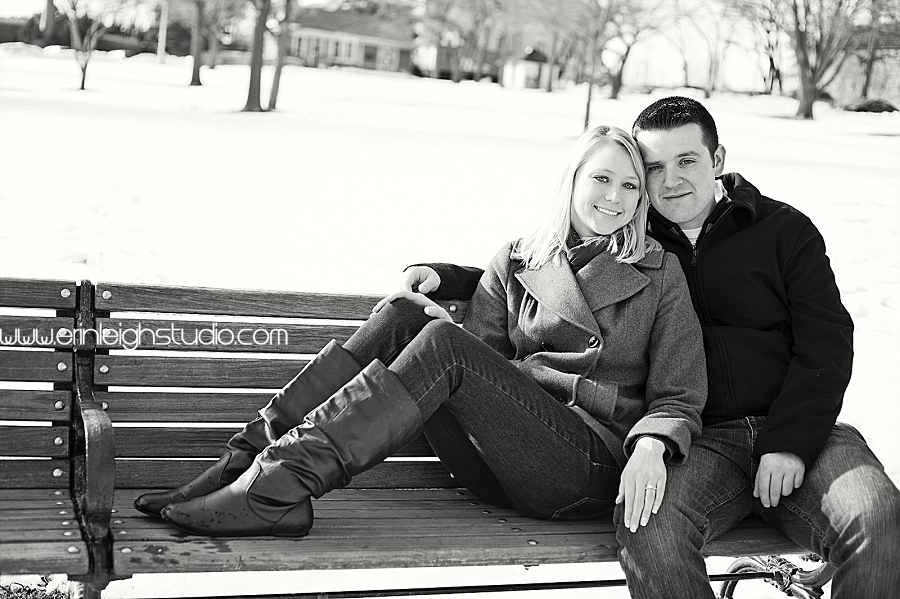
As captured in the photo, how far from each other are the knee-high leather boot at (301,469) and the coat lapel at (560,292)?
2.28ft

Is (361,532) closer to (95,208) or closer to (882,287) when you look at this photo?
(882,287)

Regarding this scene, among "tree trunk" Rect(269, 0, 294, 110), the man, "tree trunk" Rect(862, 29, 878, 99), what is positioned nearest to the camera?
the man

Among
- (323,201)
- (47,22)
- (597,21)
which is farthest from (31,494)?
(47,22)

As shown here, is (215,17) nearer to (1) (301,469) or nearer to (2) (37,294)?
(2) (37,294)

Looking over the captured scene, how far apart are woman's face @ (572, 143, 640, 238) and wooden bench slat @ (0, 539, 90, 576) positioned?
1.76 meters

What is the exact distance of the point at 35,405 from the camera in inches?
122

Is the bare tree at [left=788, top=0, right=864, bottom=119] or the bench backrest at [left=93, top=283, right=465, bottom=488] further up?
the bare tree at [left=788, top=0, right=864, bottom=119]

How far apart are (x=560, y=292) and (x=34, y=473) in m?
1.68

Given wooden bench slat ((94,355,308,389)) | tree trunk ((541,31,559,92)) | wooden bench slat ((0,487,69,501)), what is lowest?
wooden bench slat ((0,487,69,501))

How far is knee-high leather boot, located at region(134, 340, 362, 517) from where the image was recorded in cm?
279

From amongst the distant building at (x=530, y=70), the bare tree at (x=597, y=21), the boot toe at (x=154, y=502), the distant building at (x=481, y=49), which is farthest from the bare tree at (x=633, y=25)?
the boot toe at (x=154, y=502)

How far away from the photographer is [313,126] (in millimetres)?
19188

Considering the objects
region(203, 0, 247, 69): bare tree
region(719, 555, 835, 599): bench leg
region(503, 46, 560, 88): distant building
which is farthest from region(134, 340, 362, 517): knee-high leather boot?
region(503, 46, 560, 88): distant building

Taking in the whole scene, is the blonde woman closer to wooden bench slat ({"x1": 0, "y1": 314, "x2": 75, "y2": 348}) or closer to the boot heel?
the boot heel
